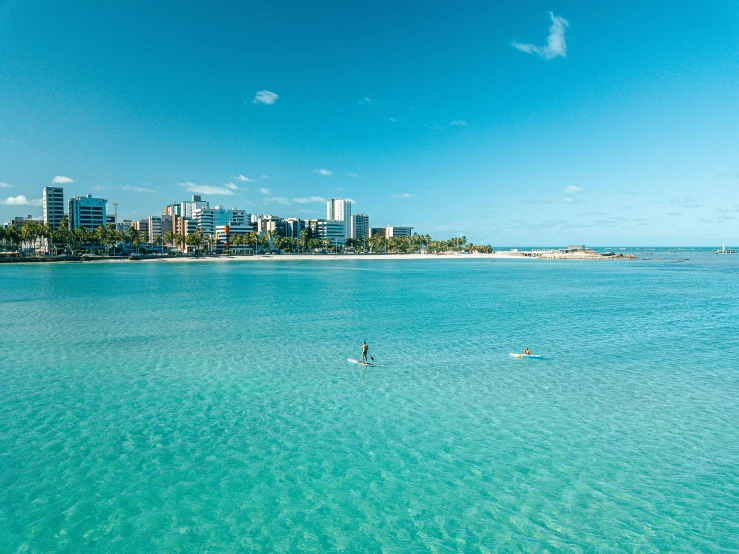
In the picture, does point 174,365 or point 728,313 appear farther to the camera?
point 728,313

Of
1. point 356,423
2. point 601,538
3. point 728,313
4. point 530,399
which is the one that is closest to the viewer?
point 601,538

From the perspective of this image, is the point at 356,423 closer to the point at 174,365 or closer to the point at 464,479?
the point at 464,479

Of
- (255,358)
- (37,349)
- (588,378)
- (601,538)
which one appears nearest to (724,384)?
(588,378)

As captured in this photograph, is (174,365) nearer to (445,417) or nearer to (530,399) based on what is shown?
(445,417)

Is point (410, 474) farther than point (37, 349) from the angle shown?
No

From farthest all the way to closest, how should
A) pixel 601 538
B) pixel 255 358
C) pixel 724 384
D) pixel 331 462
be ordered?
pixel 255 358 < pixel 724 384 < pixel 331 462 < pixel 601 538

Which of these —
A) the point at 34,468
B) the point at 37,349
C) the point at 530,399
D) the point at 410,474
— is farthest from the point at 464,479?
the point at 37,349
